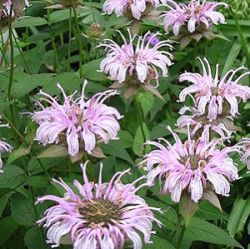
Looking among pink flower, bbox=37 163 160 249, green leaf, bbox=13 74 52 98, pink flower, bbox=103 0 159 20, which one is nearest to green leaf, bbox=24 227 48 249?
pink flower, bbox=37 163 160 249

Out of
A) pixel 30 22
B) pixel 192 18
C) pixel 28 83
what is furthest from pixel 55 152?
pixel 30 22

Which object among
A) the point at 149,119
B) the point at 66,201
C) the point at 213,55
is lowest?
the point at 149,119

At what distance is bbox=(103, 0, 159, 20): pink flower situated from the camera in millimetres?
1735

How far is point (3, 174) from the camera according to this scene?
1535 mm

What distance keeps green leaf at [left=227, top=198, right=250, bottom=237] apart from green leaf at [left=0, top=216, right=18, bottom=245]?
0.57 m

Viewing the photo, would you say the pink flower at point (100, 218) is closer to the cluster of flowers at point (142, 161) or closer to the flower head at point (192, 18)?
the cluster of flowers at point (142, 161)

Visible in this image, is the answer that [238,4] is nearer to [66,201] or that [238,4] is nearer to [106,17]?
[106,17]

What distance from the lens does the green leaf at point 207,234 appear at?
1374 mm

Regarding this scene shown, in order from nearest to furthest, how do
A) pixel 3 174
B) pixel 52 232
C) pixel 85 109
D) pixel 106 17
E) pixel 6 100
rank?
pixel 52 232 < pixel 85 109 < pixel 3 174 < pixel 6 100 < pixel 106 17

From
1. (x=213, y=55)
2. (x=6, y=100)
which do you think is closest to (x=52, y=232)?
(x=6, y=100)

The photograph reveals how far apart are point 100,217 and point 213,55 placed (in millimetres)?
1081

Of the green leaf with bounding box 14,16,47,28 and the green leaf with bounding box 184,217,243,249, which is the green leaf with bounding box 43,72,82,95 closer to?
the green leaf with bounding box 14,16,47,28

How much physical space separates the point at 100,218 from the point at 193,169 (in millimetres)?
234

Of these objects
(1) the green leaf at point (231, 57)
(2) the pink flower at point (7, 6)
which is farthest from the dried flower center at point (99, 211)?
(1) the green leaf at point (231, 57)
